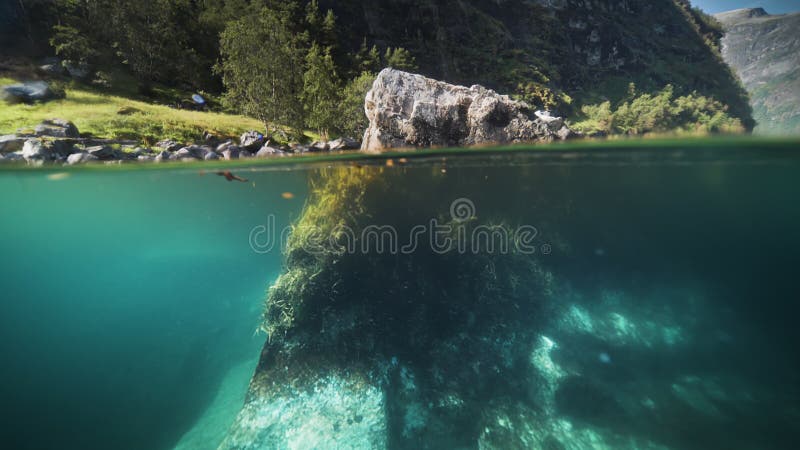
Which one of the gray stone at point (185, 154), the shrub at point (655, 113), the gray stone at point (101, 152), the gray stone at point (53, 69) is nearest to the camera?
the gray stone at point (101, 152)

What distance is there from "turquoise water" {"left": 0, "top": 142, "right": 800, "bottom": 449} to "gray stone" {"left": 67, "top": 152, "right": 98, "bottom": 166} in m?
1.85

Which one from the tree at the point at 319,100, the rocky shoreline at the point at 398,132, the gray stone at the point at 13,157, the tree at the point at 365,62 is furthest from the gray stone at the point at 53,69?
the tree at the point at 365,62

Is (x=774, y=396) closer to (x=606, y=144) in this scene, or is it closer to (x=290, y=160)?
(x=606, y=144)

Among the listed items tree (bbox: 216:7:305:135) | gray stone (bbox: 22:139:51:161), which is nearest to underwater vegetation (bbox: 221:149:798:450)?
gray stone (bbox: 22:139:51:161)

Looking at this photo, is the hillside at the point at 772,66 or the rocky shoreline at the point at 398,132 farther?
the hillside at the point at 772,66

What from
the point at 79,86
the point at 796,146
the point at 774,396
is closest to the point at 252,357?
the point at 774,396

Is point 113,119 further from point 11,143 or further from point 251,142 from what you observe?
point 251,142

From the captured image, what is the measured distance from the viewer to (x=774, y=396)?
7.86 meters

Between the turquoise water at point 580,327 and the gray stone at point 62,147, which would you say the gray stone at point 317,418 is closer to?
the turquoise water at point 580,327

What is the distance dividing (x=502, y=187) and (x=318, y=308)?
1493 centimetres

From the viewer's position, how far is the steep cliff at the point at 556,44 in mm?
55844

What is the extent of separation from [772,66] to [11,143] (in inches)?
3643

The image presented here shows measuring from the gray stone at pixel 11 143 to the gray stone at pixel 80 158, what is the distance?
161 cm

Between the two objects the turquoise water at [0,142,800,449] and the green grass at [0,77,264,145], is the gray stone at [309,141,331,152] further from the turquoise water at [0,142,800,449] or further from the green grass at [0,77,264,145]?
the green grass at [0,77,264,145]
